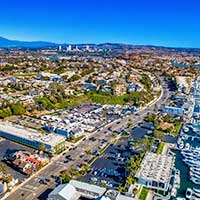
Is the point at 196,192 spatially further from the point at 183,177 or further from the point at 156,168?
the point at 156,168

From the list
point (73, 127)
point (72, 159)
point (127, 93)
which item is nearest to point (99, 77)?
point (127, 93)

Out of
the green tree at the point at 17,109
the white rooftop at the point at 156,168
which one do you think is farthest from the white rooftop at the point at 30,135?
the white rooftop at the point at 156,168

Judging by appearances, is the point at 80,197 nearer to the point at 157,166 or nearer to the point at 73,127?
the point at 157,166

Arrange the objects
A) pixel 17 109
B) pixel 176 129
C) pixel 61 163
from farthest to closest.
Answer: pixel 17 109
pixel 176 129
pixel 61 163

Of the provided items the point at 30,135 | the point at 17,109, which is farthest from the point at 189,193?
the point at 17,109

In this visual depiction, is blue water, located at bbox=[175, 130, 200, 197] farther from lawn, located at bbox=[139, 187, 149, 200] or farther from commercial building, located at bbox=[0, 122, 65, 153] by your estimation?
commercial building, located at bbox=[0, 122, 65, 153]

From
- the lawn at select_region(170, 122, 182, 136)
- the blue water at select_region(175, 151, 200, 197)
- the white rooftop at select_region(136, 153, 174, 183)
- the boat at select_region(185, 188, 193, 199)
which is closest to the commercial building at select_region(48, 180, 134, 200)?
the white rooftop at select_region(136, 153, 174, 183)

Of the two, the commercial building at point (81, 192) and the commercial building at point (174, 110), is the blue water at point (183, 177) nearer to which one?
the commercial building at point (81, 192)

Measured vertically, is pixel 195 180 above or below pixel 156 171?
below
